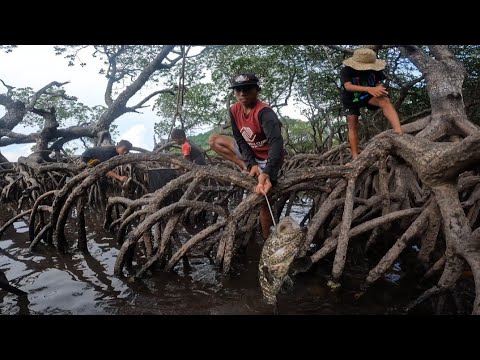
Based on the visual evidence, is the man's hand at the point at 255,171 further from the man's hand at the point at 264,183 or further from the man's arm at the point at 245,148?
the man's hand at the point at 264,183

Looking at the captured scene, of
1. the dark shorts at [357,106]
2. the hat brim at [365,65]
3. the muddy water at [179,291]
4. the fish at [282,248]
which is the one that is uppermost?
the hat brim at [365,65]

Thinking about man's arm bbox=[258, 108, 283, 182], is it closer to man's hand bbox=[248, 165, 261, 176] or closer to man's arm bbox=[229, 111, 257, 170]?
man's hand bbox=[248, 165, 261, 176]

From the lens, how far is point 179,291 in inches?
121

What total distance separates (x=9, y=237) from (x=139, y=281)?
124 inches

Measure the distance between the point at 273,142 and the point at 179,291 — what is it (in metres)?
1.61

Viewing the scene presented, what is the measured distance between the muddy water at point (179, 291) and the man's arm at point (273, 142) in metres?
1.10

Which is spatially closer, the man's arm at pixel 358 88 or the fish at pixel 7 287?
the fish at pixel 7 287

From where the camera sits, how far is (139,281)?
128 inches

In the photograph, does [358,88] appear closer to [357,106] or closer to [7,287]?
[357,106]

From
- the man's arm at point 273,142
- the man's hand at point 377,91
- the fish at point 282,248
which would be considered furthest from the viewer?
the man's hand at point 377,91

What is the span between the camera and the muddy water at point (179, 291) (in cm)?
274

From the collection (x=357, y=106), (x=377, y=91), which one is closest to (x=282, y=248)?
(x=377, y=91)

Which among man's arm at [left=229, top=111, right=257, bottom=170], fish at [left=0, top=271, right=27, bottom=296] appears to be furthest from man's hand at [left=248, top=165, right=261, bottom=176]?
fish at [left=0, top=271, right=27, bottom=296]

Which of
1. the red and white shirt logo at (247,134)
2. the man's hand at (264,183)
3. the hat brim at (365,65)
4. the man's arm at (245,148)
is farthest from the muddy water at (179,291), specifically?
the hat brim at (365,65)
